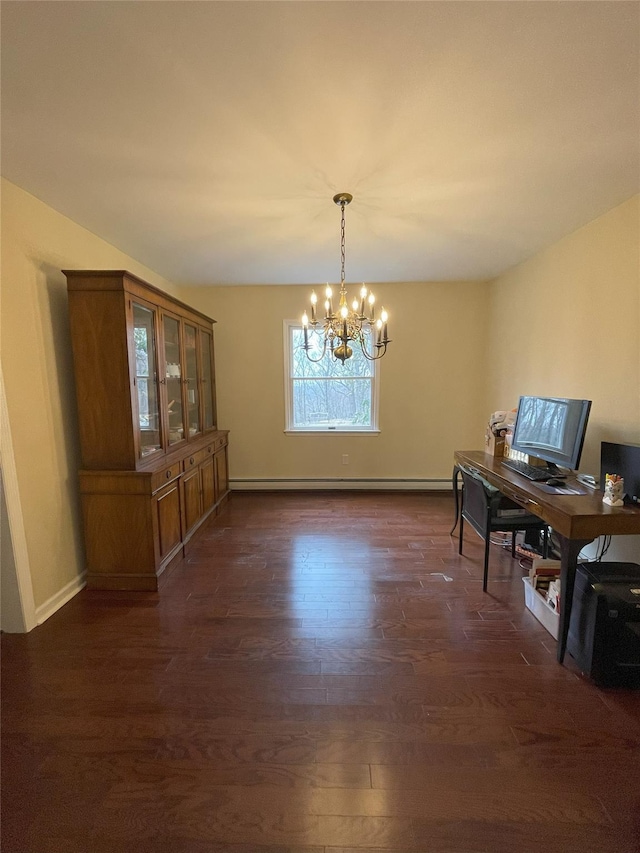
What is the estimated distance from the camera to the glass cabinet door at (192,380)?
362 cm

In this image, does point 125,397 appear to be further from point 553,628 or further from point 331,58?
point 553,628

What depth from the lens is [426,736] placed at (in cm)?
151

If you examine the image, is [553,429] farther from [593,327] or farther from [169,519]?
[169,519]

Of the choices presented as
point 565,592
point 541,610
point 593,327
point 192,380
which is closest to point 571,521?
point 565,592

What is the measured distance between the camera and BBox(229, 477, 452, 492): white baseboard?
Answer: 15.5 ft

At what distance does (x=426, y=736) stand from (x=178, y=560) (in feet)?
7.24

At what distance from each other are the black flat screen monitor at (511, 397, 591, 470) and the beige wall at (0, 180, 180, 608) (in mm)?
3419

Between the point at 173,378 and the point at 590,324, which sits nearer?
the point at 590,324

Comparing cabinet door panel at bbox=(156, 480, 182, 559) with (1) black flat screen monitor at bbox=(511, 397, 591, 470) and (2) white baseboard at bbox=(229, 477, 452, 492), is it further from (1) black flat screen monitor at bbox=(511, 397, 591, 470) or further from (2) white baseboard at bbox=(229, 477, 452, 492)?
(1) black flat screen monitor at bbox=(511, 397, 591, 470)

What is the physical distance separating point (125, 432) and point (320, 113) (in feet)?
7.16

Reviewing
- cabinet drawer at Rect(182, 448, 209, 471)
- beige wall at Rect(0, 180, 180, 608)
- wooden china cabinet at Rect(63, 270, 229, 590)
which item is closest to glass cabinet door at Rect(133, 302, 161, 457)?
wooden china cabinet at Rect(63, 270, 229, 590)

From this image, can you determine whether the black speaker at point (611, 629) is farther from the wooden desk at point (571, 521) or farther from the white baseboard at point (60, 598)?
the white baseboard at point (60, 598)

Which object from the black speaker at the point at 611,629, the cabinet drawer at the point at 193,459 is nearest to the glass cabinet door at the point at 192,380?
the cabinet drawer at the point at 193,459

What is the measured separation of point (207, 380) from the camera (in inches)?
166
